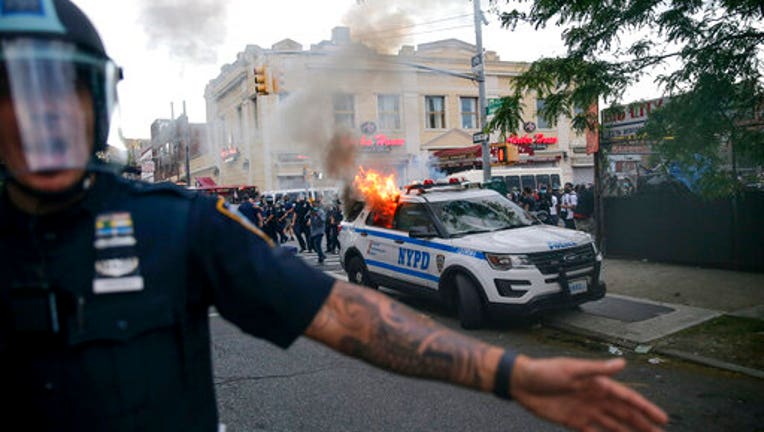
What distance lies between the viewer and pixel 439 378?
1.42m

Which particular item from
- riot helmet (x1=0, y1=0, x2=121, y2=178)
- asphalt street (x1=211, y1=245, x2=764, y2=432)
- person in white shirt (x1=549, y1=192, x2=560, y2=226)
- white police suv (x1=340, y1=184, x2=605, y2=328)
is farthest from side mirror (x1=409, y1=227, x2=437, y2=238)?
person in white shirt (x1=549, y1=192, x2=560, y2=226)

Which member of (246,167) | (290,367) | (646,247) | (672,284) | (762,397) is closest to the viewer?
(762,397)

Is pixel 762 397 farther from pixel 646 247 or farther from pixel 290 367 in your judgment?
pixel 646 247

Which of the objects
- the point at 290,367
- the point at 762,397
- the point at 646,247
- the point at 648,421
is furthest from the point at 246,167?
the point at 648,421

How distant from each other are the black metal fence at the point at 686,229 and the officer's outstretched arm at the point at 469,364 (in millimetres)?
9966

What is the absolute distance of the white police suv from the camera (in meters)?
6.94

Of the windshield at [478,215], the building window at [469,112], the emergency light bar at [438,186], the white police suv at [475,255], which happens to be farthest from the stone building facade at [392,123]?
the windshield at [478,215]

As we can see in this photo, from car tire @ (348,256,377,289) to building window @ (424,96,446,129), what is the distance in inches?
1021

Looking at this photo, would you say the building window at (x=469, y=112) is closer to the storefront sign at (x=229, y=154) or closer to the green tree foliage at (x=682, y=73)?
the storefront sign at (x=229, y=154)

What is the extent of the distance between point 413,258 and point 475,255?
1.30m

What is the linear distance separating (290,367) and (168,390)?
4.85 m

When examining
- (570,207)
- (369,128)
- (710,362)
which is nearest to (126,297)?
(710,362)

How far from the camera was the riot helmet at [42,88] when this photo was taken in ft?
4.04

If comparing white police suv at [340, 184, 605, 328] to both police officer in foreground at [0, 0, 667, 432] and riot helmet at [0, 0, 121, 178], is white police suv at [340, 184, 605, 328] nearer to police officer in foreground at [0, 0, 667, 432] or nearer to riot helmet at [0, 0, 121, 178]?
police officer in foreground at [0, 0, 667, 432]
